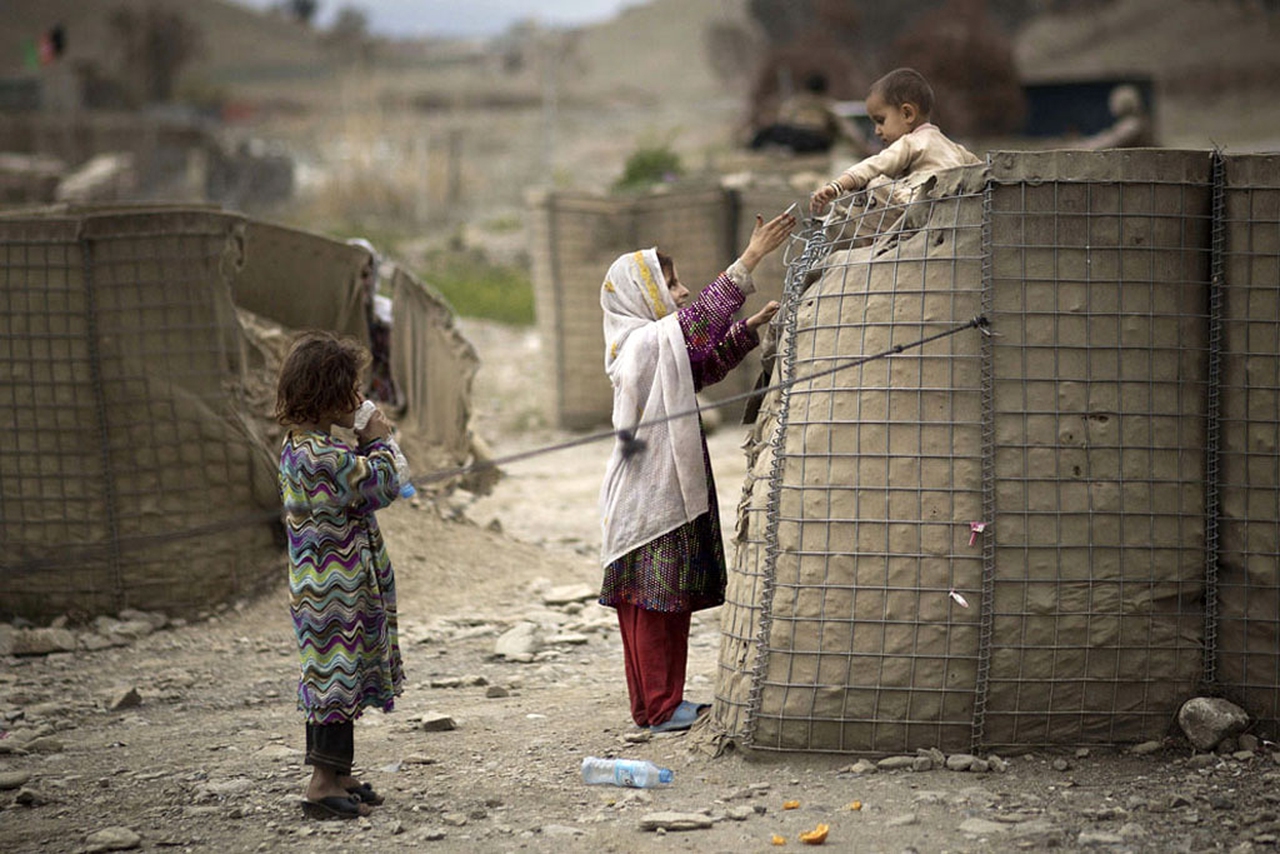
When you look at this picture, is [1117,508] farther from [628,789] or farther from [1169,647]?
[628,789]

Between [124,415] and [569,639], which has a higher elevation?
[124,415]

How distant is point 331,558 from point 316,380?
1.48ft

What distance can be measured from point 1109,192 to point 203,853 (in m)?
2.79

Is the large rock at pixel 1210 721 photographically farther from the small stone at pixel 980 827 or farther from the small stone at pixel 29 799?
the small stone at pixel 29 799

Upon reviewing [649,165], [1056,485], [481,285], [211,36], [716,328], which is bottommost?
[1056,485]

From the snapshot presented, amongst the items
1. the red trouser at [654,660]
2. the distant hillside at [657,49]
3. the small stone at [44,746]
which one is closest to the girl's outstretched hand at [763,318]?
the red trouser at [654,660]

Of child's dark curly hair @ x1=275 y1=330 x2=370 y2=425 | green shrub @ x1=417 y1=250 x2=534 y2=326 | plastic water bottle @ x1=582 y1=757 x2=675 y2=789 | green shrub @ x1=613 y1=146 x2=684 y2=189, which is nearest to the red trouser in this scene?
plastic water bottle @ x1=582 y1=757 x2=675 y2=789

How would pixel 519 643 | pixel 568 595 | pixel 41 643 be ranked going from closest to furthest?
pixel 519 643
pixel 41 643
pixel 568 595

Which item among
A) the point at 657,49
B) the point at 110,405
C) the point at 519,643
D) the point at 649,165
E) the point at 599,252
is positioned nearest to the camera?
the point at 519,643

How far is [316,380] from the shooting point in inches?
152

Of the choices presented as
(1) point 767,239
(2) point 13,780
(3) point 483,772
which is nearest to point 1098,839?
(3) point 483,772

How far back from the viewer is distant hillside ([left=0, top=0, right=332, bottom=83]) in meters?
67.9

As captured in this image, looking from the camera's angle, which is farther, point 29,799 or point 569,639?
point 569,639

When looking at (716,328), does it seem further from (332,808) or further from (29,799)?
(29,799)
